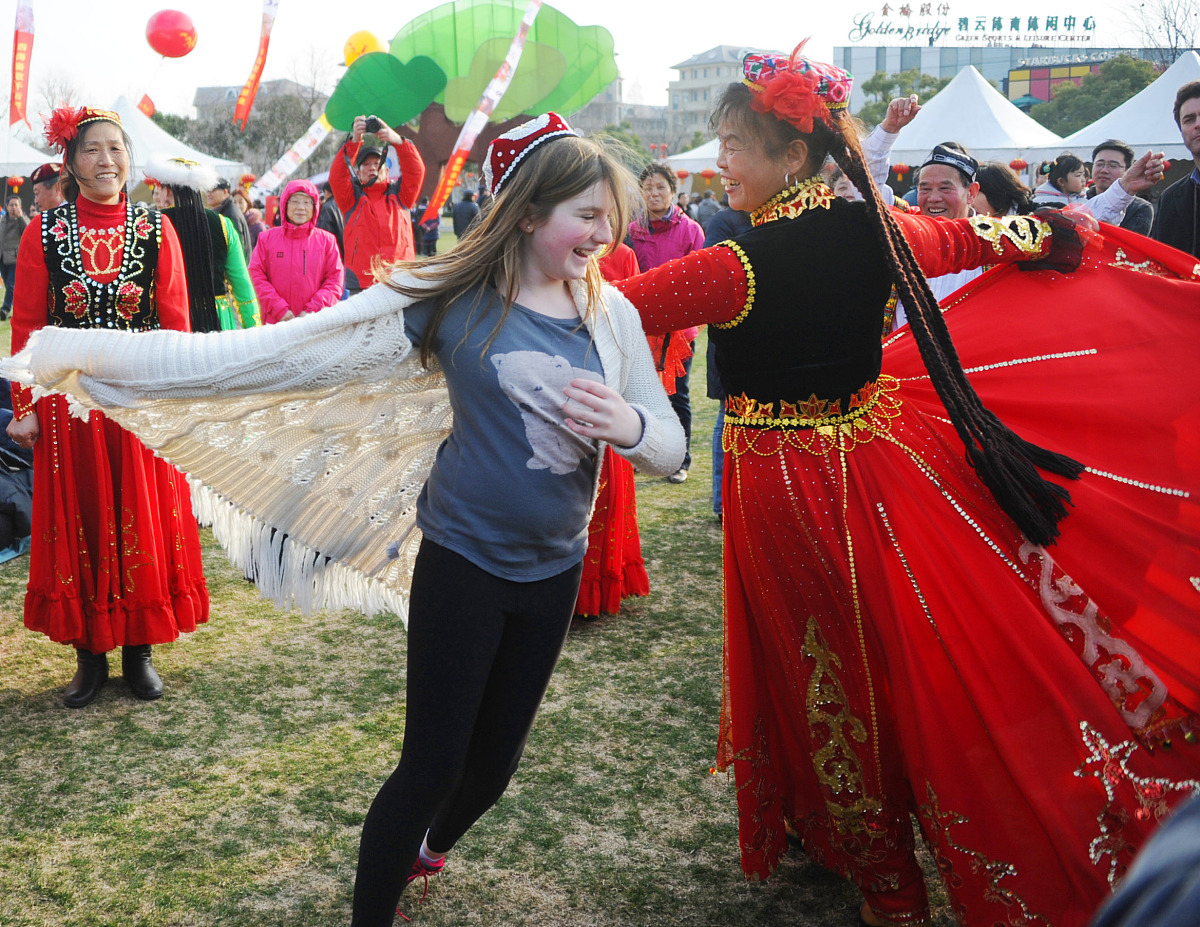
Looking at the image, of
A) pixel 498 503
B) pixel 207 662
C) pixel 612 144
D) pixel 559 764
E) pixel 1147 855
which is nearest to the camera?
pixel 1147 855

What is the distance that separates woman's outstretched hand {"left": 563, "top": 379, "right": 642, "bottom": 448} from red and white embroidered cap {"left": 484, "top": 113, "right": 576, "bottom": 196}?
0.47 meters

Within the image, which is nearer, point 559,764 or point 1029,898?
point 1029,898

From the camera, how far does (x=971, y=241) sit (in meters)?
2.57

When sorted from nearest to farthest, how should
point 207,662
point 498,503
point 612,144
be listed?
point 498,503, point 612,144, point 207,662

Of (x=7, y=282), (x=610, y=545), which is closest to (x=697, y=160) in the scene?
(x=7, y=282)

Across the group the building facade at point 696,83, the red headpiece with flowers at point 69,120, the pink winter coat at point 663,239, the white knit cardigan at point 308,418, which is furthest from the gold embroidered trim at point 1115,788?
the building facade at point 696,83

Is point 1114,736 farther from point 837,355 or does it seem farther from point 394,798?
point 394,798

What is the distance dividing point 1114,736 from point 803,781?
2.54ft

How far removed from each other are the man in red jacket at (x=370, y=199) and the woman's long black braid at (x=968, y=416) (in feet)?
18.8

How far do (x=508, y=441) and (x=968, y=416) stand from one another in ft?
3.53

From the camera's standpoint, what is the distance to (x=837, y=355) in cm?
235

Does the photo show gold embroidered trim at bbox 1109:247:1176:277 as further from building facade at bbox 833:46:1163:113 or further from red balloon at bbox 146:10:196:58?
building facade at bbox 833:46:1163:113

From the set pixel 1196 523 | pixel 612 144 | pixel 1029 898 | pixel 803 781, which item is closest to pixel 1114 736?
pixel 1029 898

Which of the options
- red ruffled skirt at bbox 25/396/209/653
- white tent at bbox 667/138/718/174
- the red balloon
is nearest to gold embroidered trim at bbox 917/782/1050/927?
red ruffled skirt at bbox 25/396/209/653
